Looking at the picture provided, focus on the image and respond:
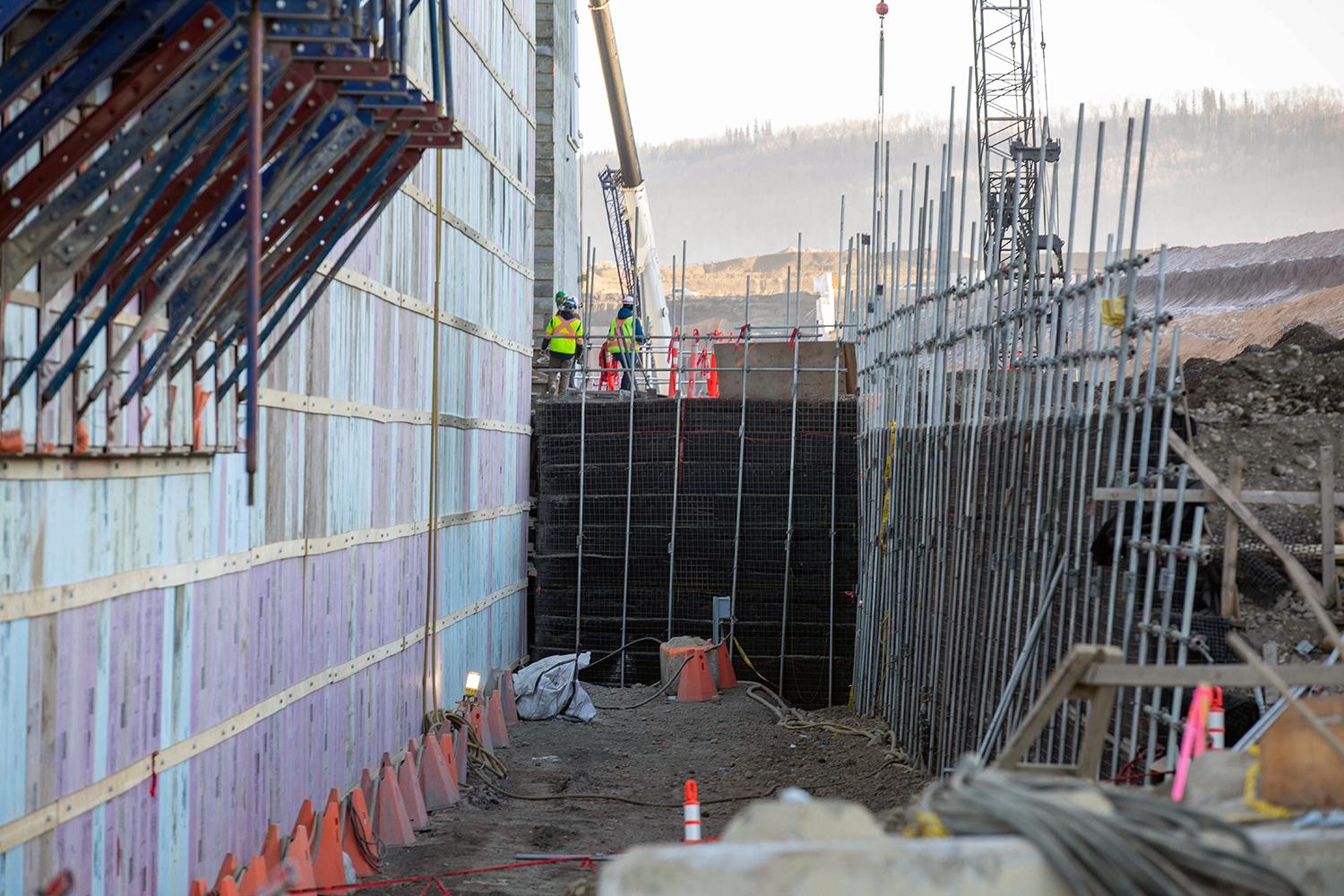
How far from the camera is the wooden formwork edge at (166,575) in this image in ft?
18.0

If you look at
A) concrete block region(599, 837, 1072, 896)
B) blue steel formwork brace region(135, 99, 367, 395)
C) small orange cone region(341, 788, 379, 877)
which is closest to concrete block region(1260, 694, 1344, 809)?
concrete block region(599, 837, 1072, 896)

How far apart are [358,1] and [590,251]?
45.3 ft

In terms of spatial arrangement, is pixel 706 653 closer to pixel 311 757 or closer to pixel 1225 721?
pixel 311 757

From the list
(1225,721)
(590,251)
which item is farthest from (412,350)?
(590,251)

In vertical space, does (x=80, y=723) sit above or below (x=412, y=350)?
below

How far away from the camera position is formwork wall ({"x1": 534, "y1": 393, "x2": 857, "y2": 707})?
56.2 ft

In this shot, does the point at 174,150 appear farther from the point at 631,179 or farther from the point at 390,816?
the point at 631,179

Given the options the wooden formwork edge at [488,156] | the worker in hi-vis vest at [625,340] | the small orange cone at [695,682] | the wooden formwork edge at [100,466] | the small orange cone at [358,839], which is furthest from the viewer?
the worker in hi-vis vest at [625,340]

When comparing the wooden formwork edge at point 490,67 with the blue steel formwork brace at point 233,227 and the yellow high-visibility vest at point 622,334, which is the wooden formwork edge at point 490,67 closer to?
the yellow high-visibility vest at point 622,334

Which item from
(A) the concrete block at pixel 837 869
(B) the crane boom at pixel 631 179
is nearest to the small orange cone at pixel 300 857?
(A) the concrete block at pixel 837 869

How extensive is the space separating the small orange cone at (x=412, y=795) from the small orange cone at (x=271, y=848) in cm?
254

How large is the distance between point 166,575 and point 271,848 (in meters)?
2.05

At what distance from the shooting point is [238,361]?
24.6ft

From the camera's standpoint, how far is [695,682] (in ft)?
53.5
